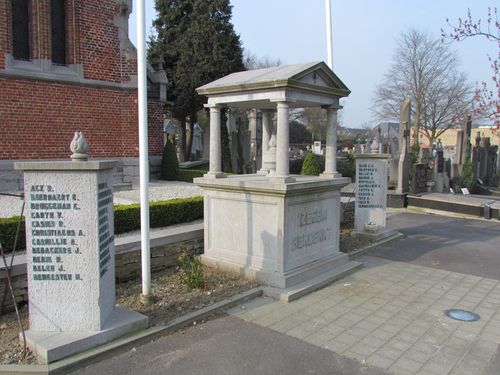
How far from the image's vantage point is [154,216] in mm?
7352

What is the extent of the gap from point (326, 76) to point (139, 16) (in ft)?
9.73

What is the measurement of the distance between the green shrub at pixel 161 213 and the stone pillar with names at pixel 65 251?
2.84m

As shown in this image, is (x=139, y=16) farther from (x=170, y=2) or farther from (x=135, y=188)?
(x=170, y=2)

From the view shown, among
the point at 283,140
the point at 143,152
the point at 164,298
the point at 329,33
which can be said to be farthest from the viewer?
the point at 329,33

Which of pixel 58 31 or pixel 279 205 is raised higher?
pixel 58 31

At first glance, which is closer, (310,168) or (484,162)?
(310,168)

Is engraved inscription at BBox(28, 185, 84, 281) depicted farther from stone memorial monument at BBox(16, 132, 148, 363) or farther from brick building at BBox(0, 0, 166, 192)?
brick building at BBox(0, 0, 166, 192)

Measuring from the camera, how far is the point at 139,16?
16.4 feet

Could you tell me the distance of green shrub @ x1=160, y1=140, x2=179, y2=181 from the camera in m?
15.2

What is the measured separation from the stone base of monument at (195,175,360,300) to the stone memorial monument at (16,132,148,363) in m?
2.57

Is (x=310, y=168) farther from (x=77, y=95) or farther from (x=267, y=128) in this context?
(x=267, y=128)

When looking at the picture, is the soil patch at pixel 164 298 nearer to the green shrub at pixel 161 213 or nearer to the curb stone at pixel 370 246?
the green shrub at pixel 161 213

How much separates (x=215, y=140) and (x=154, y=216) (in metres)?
1.71

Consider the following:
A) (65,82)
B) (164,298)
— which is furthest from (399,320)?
(65,82)
